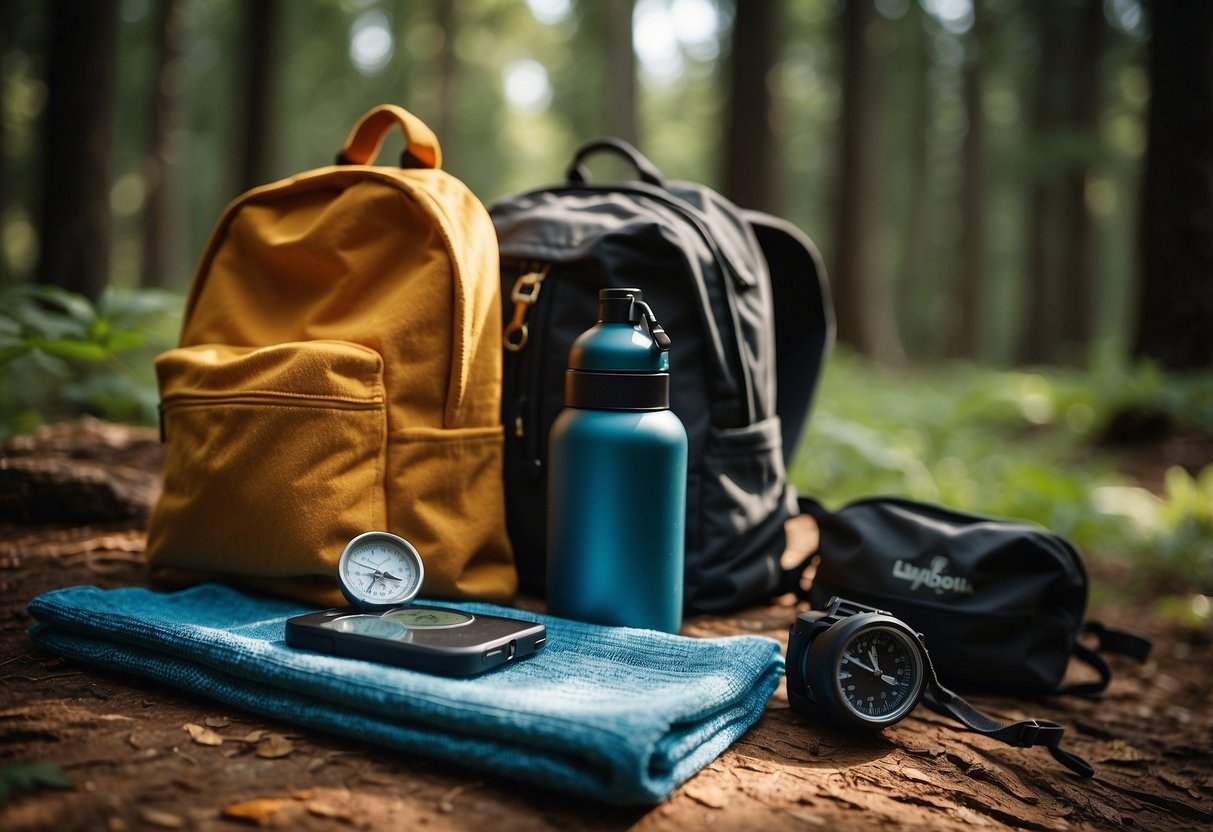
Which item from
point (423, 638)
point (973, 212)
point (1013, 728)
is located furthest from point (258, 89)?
point (973, 212)

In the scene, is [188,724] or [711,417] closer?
[188,724]

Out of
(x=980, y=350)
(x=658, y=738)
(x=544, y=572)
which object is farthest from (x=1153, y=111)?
(x=980, y=350)

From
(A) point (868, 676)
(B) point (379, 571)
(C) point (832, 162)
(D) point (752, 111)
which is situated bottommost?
(A) point (868, 676)

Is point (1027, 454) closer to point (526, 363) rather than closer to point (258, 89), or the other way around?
point (526, 363)

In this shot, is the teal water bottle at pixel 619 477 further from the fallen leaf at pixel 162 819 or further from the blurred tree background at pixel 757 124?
the blurred tree background at pixel 757 124

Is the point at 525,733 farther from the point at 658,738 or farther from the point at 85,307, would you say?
the point at 85,307

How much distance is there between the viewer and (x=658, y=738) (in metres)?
1.29

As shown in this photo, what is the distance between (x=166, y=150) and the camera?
1034 centimetres

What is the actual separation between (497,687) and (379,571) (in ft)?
1.66

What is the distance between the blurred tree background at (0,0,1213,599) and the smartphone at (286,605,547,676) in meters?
1.39

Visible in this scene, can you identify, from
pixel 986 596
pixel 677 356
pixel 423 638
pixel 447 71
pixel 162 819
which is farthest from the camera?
pixel 447 71

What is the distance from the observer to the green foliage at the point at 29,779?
1.15 m

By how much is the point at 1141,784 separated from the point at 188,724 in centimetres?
197

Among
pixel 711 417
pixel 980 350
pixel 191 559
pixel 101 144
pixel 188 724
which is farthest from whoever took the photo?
pixel 980 350
